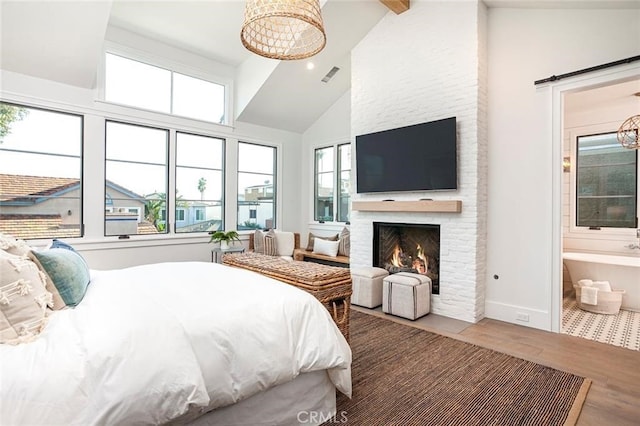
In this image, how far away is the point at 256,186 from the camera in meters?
6.00

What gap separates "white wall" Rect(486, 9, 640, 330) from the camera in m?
3.09

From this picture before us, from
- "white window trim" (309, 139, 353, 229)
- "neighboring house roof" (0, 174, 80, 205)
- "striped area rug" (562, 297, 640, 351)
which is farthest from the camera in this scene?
"white window trim" (309, 139, 353, 229)

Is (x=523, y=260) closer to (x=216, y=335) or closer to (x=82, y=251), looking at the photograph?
(x=216, y=335)

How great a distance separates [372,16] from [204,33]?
2.29 m

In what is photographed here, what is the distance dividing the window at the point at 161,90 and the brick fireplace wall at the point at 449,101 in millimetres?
2648

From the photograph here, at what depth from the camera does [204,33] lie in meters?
4.61

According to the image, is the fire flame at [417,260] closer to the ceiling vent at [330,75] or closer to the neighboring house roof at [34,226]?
the ceiling vent at [330,75]

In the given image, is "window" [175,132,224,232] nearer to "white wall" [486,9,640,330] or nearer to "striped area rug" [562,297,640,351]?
"white wall" [486,9,640,330]

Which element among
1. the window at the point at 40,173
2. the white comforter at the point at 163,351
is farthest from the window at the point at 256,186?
the white comforter at the point at 163,351

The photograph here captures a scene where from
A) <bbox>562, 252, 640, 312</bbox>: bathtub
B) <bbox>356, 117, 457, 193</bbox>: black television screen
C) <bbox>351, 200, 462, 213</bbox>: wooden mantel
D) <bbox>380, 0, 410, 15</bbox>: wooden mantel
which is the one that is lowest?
<bbox>562, 252, 640, 312</bbox>: bathtub

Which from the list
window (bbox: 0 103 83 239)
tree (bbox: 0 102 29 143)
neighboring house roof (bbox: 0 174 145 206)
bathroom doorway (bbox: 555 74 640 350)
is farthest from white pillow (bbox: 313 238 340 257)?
tree (bbox: 0 102 29 143)

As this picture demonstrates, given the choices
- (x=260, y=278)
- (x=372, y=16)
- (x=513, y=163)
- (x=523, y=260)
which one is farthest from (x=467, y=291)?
(x=372, y=16)

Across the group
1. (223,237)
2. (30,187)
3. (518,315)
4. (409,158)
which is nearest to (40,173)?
(30,187)

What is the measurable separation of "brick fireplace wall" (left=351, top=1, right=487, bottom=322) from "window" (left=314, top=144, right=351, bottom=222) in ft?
4.57
